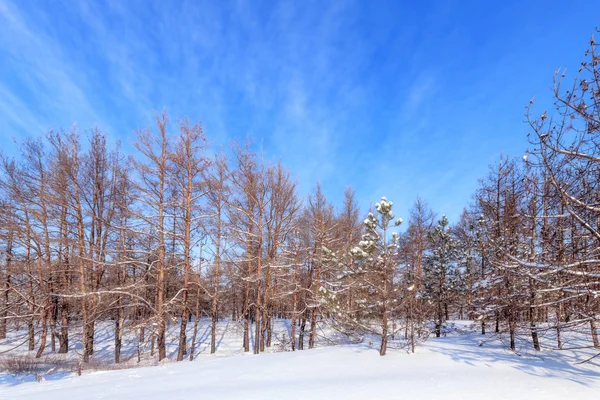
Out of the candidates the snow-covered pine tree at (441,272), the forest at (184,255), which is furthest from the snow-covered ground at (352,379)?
the snow-covered pine tree at (441,272)

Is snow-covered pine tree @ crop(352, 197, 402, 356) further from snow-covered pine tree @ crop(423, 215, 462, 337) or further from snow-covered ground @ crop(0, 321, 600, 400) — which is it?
snow-covered pine tree @ crop(423, 215, 462, 337)

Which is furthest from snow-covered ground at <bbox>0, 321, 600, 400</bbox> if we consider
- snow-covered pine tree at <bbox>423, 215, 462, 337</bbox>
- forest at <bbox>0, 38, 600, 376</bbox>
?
snow-covered pine tree at <bbox>423, 215, 462, 337</bbox>

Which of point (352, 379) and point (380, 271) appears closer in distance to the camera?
point (352, 379)

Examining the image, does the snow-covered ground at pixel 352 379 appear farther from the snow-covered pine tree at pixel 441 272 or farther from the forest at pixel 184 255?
the snow-covered pine tree at pixel 441 272

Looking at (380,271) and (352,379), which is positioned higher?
(380,271)

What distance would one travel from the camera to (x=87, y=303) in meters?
12.1

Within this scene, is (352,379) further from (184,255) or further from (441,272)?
(441,272)

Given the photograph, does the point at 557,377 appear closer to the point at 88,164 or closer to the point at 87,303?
the point at 87,303

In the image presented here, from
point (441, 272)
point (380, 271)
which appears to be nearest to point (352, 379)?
point (380, 271)

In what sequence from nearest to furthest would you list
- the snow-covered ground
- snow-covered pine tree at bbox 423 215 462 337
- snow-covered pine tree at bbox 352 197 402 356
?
the snow-covered ground, snow-covered pine tree at bbox 352 197 402 356, snow-covered pine tree at bbox 423 215 462 337

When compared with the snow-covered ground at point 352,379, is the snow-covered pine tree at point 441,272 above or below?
above

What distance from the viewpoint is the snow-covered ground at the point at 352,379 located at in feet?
20.0

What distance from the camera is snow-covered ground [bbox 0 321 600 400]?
20.0 ft

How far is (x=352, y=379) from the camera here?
7383mm
